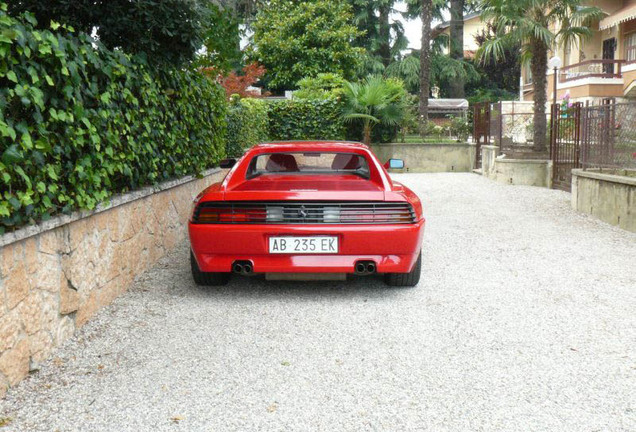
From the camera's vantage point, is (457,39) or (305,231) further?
(457,39)

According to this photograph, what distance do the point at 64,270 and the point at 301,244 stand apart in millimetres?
1805

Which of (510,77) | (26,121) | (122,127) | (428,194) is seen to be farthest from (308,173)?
(510,77)

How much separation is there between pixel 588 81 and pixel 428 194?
20.0 metres

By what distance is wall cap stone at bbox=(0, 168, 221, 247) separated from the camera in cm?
379

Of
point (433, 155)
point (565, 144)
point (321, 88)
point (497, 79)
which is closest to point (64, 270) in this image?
point (565, 144)

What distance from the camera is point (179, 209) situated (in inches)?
324

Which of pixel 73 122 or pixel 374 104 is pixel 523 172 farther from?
pixel 73 122

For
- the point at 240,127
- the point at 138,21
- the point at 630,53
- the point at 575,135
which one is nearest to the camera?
the point at 138,21

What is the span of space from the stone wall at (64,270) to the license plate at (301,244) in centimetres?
137

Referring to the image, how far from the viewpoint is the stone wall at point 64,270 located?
377 cm

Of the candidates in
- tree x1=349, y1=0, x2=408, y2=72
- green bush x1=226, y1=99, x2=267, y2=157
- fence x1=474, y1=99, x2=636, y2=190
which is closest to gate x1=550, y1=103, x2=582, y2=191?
fence x1=474, y1=99, x2=636, y2=190

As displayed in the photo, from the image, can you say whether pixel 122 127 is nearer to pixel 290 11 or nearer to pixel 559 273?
pixel 559 273

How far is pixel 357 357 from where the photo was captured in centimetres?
426

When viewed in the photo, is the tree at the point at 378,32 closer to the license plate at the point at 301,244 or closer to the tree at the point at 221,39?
the tree at the point at 221,39
